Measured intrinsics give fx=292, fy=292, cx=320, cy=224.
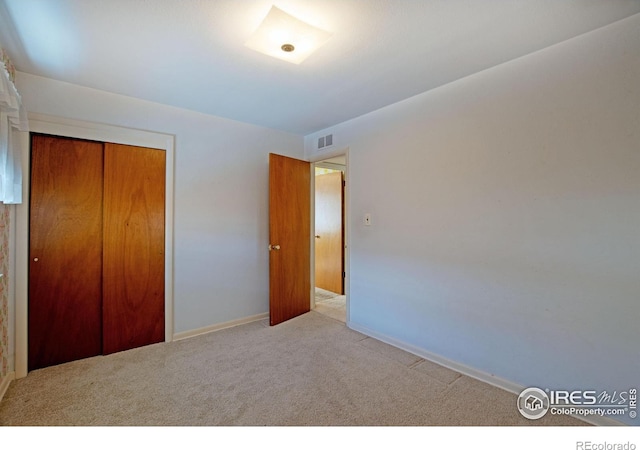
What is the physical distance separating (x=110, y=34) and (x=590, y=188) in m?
3.09

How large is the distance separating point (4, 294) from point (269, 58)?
8.44 feet

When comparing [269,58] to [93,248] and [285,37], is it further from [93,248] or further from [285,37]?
[93,248]

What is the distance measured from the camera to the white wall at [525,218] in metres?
1.70

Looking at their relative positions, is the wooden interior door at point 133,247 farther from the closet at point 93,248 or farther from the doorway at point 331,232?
the doorway at point 331,232

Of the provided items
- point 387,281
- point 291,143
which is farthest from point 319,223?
point 387,281

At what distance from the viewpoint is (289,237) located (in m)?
3.65

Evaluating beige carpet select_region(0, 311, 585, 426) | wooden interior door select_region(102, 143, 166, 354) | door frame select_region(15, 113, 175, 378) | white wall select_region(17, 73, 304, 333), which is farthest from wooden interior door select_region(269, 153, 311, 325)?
door frame select_region(15, 113, 175, 378)

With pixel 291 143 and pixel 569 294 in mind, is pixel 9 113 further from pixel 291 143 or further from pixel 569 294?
pixel 569 294

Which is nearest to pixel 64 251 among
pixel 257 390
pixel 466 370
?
pixel 257 390

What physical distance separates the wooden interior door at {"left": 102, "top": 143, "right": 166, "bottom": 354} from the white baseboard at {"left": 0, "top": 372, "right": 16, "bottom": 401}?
1.89ft

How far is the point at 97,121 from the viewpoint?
2.59 meters

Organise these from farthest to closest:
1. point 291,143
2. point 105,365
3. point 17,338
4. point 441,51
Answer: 1. point 291,143
2. point 105,365
3. point 17,338
4. point 441,51

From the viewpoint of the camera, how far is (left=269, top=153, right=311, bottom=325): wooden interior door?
136 inches

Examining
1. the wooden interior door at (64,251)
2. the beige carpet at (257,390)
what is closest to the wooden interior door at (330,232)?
the beige carpet at (257,390)
